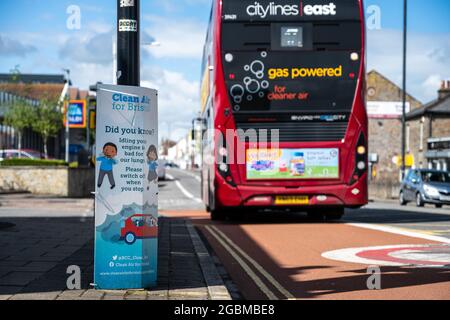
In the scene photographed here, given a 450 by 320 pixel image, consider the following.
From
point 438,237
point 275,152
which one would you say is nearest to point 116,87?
point 438,237

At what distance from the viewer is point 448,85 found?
64.9 metres

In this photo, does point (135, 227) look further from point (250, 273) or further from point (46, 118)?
point (46, 118)

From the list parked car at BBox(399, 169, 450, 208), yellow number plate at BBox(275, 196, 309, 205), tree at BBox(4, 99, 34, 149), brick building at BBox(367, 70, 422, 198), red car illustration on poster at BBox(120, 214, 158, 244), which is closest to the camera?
red car illustration on poster at BBox(120, 214, 158, 244)

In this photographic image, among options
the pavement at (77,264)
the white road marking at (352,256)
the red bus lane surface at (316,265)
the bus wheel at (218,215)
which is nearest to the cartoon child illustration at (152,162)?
the pavement at (77,264)

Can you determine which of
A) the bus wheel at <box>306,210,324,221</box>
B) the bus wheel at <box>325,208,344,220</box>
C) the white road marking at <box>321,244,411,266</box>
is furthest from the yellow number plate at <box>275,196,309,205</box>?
the white road marking at <box>321,244,411,266</box>

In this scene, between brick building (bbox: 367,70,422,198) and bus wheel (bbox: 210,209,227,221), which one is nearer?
bus wheel (bbox: 210,209,227,221)

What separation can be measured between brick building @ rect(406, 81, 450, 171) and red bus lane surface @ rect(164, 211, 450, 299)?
45.1m

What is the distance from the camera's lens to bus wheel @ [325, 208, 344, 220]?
730 inches

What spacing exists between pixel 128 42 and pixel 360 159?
32.3 feet

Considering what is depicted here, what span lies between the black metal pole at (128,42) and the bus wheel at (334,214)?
1167 centimetres

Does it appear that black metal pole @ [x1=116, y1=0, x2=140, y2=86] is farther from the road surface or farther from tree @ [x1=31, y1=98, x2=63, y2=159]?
tree @ [x1=31, y1=98, x2=63, y2=159]

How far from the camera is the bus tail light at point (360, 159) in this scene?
16.4 meters
